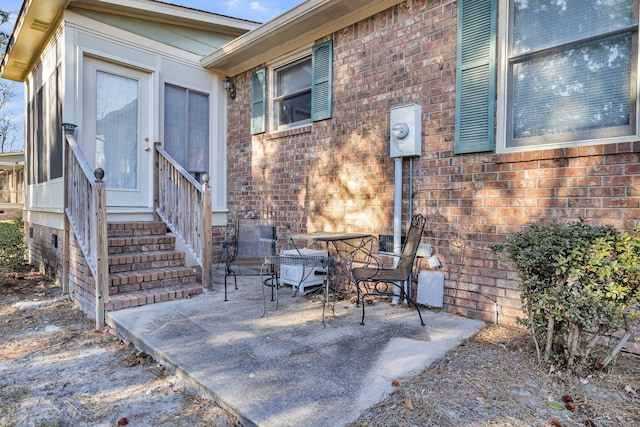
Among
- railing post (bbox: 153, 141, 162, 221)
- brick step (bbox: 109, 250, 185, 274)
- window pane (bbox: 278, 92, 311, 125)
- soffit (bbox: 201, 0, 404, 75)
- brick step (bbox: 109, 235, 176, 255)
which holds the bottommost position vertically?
brick step (bbox: 109, 250, 185, 274)

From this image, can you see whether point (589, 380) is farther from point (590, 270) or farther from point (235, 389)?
point (235, 389)

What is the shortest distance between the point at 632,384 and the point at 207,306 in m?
3.25

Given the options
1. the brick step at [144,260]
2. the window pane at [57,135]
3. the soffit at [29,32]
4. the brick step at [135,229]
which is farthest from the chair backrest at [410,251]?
the soffit at [29,32]

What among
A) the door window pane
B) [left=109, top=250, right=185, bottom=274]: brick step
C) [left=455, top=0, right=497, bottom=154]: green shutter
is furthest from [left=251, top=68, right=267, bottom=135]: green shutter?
[left=455, top=0, right=497, bottom=154]: green shutter

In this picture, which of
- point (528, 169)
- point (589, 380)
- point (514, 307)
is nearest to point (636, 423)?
point (589, 380)

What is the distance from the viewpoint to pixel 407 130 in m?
3.71

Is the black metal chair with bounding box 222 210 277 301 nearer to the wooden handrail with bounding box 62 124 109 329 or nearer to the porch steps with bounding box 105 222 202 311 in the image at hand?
the porch steps with bounding box 105 222 202 311

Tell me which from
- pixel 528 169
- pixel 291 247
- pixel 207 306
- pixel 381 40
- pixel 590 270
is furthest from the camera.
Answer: pixel 291 247

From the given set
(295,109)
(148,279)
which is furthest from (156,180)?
(295,109)

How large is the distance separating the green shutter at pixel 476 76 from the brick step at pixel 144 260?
10.8 ft

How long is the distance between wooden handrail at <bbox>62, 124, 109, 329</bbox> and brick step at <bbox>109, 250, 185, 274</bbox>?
34 cm

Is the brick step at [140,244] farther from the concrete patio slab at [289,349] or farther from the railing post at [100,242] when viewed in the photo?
the concrete patio slab at [289,349]

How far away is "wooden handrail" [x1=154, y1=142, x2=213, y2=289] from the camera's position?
167 inches

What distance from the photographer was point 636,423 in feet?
5.84
